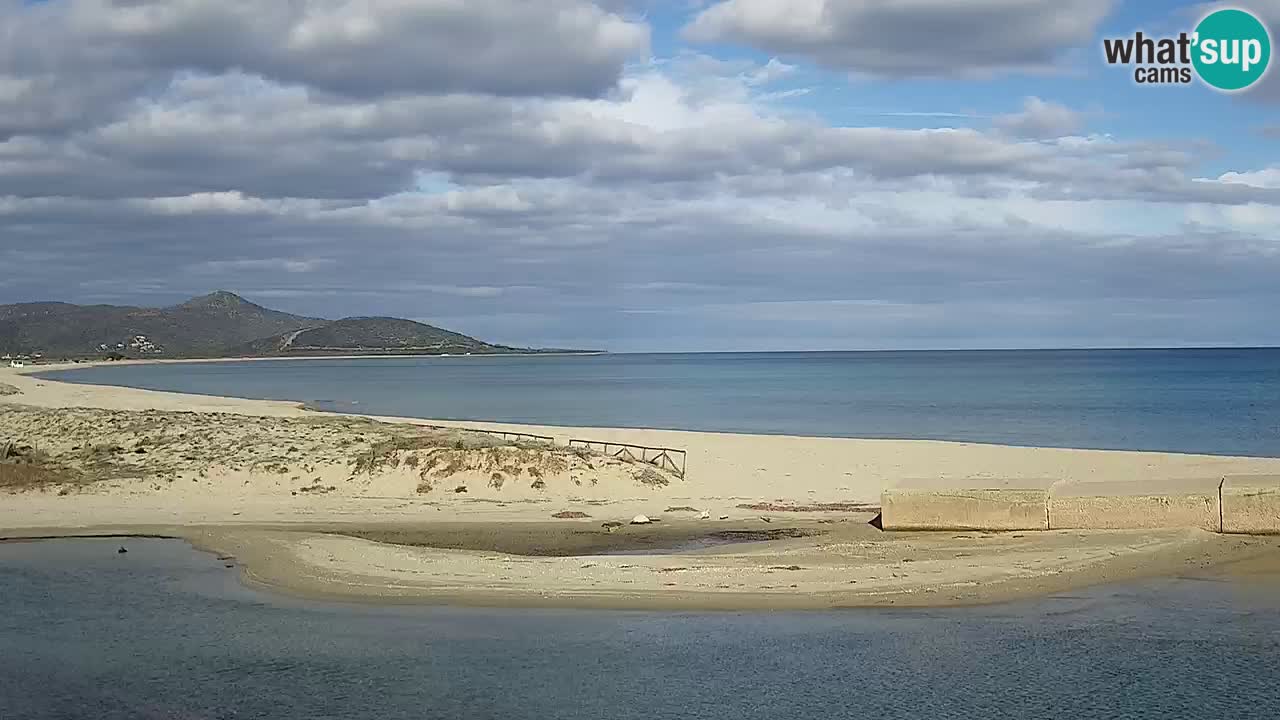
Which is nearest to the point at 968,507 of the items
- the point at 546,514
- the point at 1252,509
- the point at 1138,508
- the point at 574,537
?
the point at 1138,508

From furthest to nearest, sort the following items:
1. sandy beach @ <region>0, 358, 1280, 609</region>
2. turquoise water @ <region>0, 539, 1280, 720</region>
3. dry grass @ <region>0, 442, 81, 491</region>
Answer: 1. dry grass @ <region>0, 442, 81, 491</region>
2. sandy beach @ <region>0, 358, 1280, 609</region>
3. turquoise water @ <region>0, 539, 1280, 720</region>

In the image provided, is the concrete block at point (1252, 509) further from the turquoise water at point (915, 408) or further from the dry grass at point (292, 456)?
the turquoise water at point (915, 408)

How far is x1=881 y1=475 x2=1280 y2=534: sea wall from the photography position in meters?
16.5

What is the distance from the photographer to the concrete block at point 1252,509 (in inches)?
641

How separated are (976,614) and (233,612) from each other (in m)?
8.17

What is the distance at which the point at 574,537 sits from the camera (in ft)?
62.0

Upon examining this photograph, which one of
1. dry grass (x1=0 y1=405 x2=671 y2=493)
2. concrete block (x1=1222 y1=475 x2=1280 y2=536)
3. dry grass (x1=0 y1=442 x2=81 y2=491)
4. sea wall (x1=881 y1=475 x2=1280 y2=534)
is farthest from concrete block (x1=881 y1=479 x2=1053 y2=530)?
dry grass (x1=0 y1=442 x2=81 y2=491)

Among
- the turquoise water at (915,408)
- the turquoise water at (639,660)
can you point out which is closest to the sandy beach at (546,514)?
the turquoise water at (639,660)

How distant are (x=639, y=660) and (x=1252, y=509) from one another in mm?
9568

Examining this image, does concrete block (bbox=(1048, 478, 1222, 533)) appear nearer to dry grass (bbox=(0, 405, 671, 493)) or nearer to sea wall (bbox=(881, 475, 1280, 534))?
sea wall (bbox=(881, 475, 1280, 534))

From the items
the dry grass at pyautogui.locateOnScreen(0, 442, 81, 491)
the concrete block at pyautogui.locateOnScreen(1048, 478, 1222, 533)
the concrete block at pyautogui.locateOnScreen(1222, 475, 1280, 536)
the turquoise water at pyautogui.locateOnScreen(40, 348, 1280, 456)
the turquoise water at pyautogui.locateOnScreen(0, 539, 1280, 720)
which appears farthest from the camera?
the turquoise water at pyautogui.locateOnScreen(40, 348, 1280, 456)

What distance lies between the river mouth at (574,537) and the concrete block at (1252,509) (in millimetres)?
5521

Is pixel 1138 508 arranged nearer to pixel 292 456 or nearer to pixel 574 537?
pixel 574 537

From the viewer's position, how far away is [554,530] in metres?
19.6
